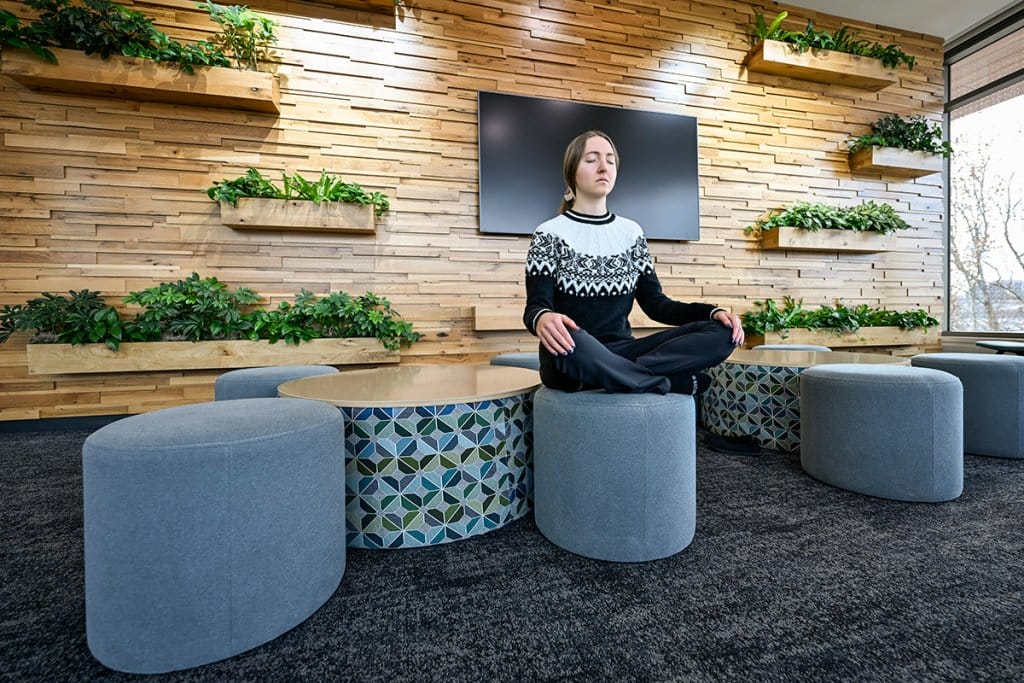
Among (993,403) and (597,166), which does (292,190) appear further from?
(993,403)

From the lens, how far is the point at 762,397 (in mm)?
2424

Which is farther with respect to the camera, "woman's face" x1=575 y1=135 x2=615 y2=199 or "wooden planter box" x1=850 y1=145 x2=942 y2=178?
"wooden planter box" x1=850 y1=145 x2=942 y2=178

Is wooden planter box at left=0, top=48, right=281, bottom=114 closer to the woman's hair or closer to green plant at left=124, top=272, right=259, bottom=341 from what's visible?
green plant at left=124, top=272, right=259, bottom=341

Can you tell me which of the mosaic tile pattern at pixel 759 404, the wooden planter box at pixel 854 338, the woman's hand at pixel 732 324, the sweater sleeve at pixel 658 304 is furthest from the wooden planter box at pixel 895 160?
the woman's hand at pixel 732 324

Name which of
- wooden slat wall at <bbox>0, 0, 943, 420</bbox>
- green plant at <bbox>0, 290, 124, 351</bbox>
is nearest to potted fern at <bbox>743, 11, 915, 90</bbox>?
wooden slat wall at <bbox>0, 0, 943, 420</bbox>

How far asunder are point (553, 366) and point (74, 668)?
1.28 m

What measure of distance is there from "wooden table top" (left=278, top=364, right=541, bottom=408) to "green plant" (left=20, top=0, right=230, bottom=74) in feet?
8.91

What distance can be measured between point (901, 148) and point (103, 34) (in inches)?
263

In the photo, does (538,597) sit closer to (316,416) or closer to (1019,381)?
(316,416)

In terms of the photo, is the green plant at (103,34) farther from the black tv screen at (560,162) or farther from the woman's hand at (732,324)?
the woman's hand at (732,324)

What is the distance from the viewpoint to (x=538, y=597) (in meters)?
1.15

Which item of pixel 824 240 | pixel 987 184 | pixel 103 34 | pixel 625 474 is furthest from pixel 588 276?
pixel 987 184

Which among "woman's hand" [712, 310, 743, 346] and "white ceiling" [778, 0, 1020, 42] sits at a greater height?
"white ceiling" [778, 0, 1020, 42]

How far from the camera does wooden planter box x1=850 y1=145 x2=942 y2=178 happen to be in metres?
4.54
